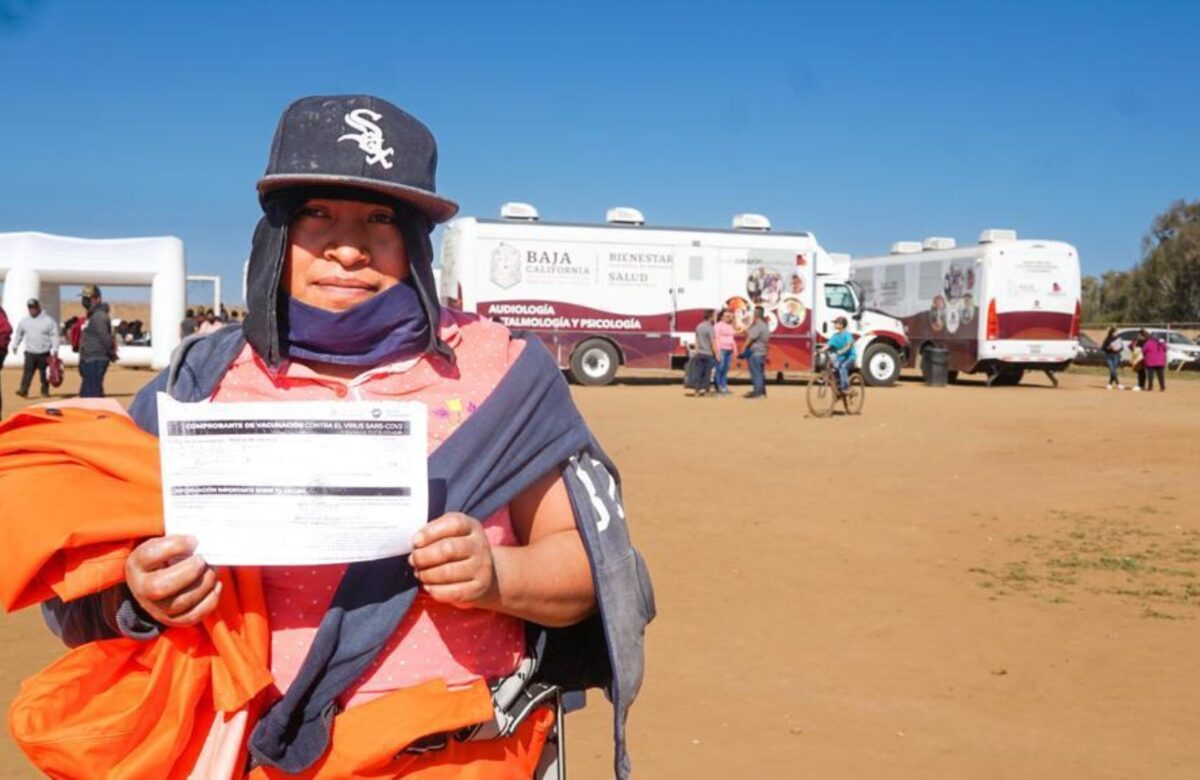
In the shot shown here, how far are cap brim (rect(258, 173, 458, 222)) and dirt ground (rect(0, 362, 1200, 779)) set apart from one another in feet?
9.84

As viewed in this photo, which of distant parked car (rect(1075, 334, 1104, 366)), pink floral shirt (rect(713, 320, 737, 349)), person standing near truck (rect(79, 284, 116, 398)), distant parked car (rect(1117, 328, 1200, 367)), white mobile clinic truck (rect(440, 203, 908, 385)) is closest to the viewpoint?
person standing near truck (rect(79, 284, 116, 398))

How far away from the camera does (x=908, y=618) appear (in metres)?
6.75

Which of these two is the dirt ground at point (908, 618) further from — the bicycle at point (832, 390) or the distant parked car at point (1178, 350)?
the distant parked car at point (1178, 350)

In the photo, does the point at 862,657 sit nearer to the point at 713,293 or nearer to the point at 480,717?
the point at 480,717

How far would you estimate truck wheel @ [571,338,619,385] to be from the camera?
26359 mm

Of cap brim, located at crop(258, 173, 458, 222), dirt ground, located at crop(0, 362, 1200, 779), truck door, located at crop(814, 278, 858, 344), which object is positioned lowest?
dirt ground, located at crop(0, 362, 1200, 779)

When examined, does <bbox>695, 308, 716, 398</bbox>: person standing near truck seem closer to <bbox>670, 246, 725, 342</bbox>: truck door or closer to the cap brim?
<bbox>670, 246, 725, 342</bbox>: truck door

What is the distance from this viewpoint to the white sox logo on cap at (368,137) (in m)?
2.01

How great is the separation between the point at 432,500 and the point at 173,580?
0.42 metres

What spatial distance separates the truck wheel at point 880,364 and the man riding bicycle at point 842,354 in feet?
29.8

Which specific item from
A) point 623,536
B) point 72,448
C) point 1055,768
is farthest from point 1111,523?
point 72,448

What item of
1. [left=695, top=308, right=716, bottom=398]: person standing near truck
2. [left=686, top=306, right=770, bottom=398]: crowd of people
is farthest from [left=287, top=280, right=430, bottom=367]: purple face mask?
[left=695, top=308, right=716, bottom=398]: person standing near truck

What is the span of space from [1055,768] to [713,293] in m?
22.5

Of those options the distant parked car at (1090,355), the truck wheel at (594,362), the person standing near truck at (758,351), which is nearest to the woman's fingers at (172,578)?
the person standing near truck at (758,351)
